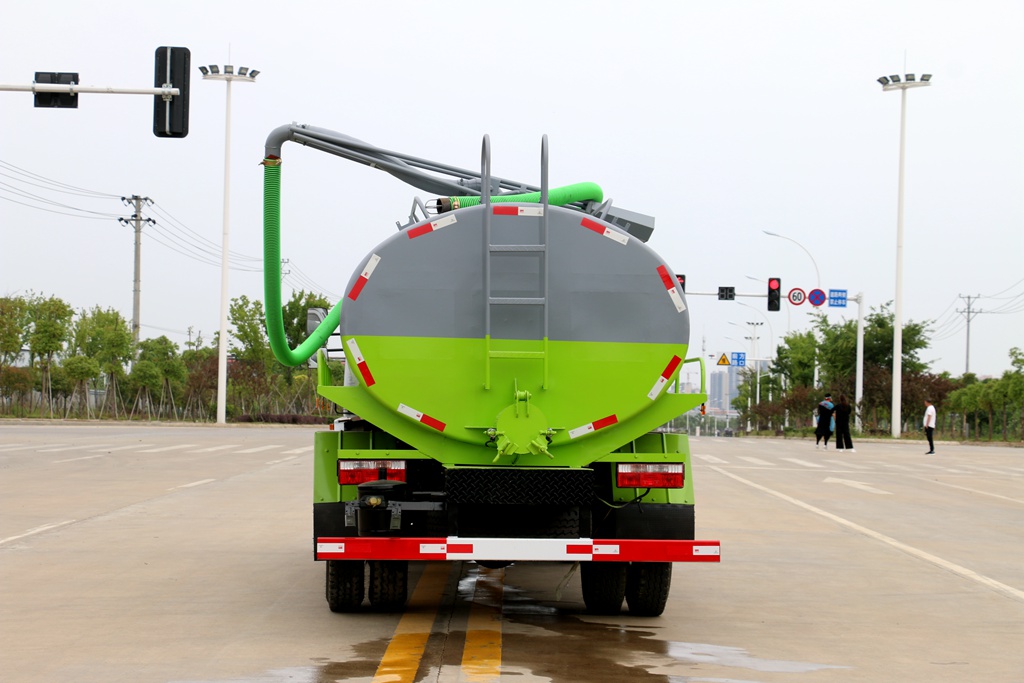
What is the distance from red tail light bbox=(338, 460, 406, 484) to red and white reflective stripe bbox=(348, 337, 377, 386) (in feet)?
1.74

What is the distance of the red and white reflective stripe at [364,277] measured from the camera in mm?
7609

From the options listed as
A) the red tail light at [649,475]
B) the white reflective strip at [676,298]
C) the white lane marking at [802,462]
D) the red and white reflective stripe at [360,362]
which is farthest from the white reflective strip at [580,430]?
the white lane marking at [802,462]

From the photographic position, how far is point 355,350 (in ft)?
25.0

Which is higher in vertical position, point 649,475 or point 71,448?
point 649,475

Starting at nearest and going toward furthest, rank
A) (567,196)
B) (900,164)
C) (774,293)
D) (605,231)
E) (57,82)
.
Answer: (605,231), (567,196), (57,82), (774,293), (900,164)

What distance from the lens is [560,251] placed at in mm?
7707

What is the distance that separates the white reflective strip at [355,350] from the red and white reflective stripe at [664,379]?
1.75 metres

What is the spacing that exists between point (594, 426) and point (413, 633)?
5.36 feet

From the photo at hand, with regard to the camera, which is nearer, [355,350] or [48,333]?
[355,350]

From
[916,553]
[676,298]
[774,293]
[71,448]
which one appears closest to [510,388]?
[676,298]

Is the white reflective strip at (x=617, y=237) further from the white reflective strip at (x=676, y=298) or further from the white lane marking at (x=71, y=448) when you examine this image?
the white lane marking at (x=71, y=448)

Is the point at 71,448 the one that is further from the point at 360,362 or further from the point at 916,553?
the point at 360,362

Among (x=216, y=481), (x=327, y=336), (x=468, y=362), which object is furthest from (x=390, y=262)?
(x=216, y=481)

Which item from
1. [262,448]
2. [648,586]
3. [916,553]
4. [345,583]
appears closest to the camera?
[345,583]
